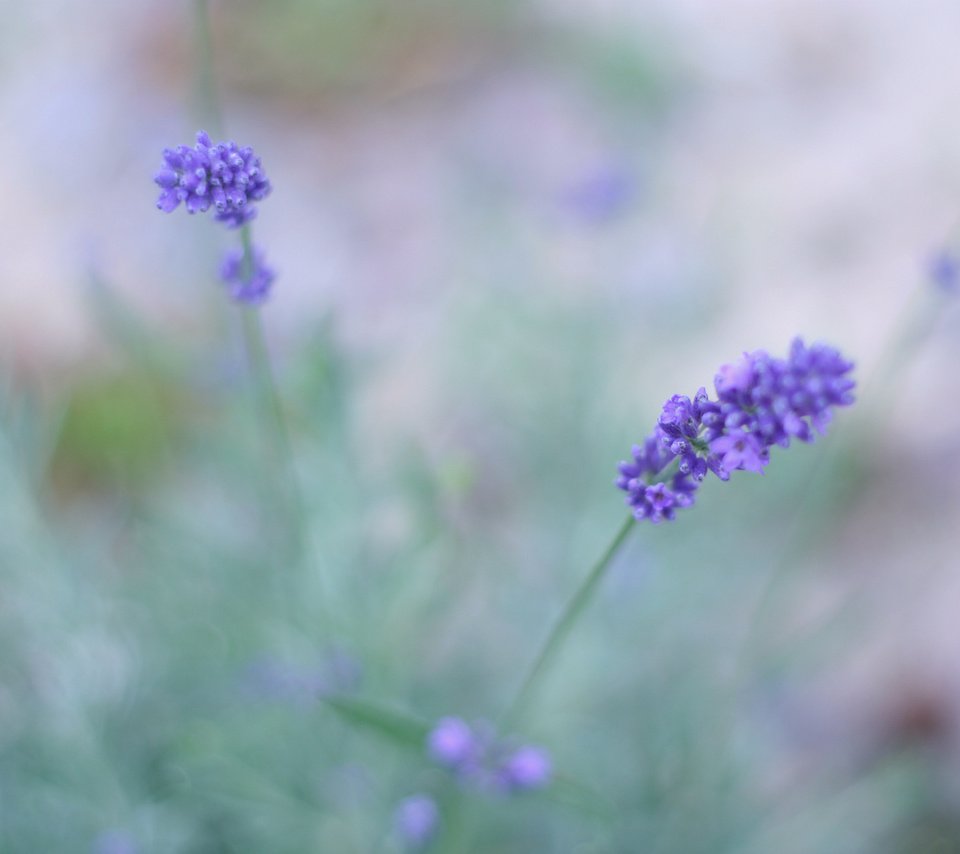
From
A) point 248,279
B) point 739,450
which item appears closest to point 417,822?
point 248,279

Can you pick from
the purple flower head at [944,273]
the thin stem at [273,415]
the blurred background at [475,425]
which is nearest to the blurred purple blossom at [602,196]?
the blurred background at [475,425]

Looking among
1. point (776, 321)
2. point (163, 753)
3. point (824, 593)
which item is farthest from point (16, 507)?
point (776, 321)

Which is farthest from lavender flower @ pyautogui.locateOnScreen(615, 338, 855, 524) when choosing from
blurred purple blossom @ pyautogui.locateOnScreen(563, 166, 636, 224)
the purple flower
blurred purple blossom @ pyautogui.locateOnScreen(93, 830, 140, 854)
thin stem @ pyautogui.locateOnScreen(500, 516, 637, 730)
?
blurred purple blossom @ pyautogui.locateOnScreen(563, 166, 636, 224)

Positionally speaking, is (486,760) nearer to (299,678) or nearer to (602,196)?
(299,678)

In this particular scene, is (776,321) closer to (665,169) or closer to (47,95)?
(665,169)

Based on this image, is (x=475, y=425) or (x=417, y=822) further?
(x=475, y=425)

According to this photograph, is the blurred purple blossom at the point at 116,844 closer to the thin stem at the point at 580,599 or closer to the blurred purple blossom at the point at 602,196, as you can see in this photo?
the thin stem at the point at 580,599

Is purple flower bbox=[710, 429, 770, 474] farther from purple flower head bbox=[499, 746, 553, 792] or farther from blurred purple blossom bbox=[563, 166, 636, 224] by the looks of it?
blurred purple blossom bbox=[563, 166, 636, 224]
